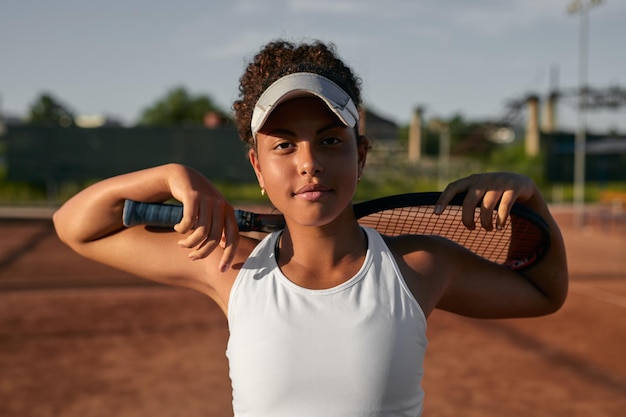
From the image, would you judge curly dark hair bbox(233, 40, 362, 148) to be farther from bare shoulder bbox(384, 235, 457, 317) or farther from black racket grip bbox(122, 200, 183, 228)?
bare shoulder bbox(384, 235, 457, 317)

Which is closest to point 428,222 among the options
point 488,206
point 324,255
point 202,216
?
point 488,206

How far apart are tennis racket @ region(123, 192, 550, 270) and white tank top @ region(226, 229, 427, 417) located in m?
0.33

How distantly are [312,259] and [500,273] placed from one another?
52 centimetres

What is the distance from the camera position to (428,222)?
1893 mm

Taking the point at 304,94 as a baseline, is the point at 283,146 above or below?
below

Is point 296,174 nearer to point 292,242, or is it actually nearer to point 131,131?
point 292,242

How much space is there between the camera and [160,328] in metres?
6.74

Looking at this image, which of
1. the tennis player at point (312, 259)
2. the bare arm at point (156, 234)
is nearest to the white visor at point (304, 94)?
the tennis player at point (312, 259)

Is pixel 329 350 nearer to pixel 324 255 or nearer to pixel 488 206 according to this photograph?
pixel 324 255

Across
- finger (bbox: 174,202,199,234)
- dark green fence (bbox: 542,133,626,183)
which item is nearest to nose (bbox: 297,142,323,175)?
finger (bbox: 174,202,199,234)

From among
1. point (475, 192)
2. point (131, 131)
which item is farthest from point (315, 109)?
point (131, 131)

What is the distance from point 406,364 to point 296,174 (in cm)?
47

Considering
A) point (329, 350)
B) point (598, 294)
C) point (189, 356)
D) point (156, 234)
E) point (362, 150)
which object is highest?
point (362, 150)

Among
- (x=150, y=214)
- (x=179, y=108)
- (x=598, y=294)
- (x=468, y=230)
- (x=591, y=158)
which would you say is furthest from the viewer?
(x=179, y=108)
